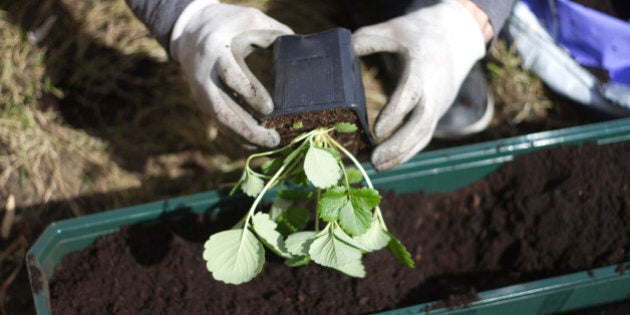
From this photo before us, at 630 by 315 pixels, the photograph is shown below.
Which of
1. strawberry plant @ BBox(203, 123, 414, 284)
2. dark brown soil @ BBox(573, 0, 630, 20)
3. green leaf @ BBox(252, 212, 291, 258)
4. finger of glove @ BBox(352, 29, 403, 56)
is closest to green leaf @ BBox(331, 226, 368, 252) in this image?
strawberry plant @ BBox(203, 123, 414, 284)

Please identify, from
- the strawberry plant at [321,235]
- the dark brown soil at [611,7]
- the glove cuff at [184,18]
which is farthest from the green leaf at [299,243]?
the dark brown soil at [611,7]

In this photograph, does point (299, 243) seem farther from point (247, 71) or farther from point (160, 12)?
point (160, 12)

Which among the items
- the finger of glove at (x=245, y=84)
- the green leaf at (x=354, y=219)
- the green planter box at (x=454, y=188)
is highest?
the finger of glove at (x=245, y=84)

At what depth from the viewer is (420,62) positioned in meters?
1.31

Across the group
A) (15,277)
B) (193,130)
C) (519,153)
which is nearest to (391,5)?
(519,153)

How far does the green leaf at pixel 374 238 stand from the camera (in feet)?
3.68

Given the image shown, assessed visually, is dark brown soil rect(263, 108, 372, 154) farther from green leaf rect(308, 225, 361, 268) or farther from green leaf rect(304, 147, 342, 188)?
green leaf rect(308, 225, 361, 268)

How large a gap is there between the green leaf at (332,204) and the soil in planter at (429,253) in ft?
1.17

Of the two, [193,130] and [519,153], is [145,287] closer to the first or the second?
[193,130]

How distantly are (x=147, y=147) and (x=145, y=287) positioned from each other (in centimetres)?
71

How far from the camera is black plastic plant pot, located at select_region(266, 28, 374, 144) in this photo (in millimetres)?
1084

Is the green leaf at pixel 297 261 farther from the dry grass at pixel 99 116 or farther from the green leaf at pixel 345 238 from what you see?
the dry grass at pixel 99 116

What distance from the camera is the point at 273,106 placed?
1.12 metres

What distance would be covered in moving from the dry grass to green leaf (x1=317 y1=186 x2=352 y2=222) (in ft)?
2.41
